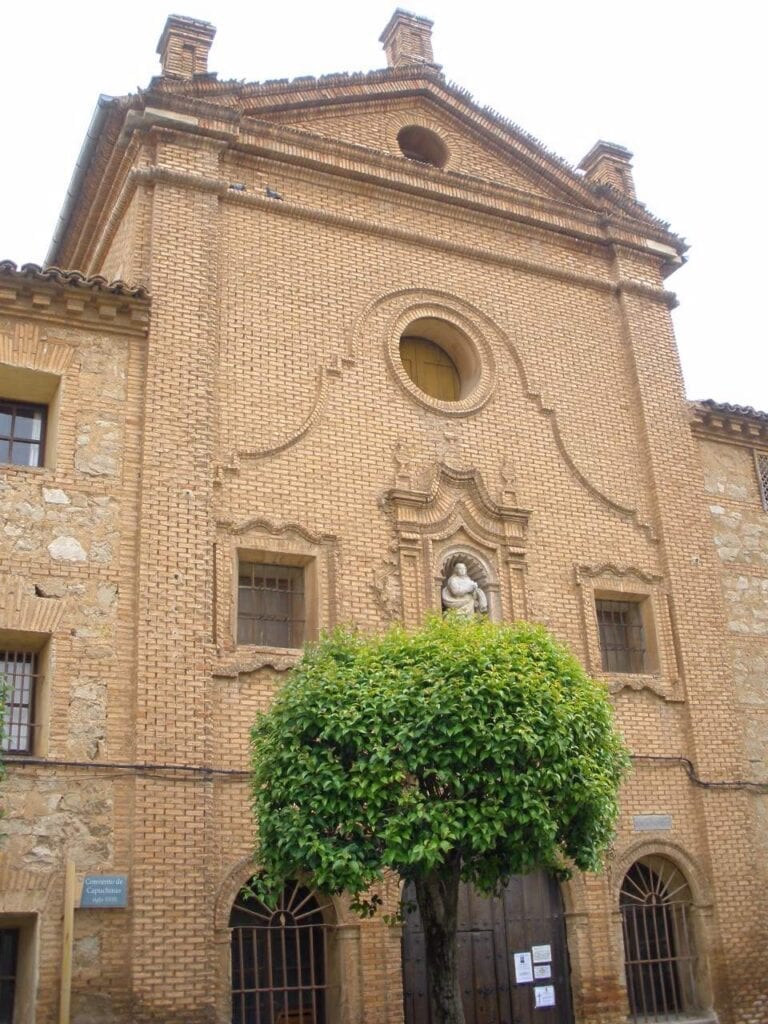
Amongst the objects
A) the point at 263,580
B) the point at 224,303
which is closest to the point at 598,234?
the point at 224,303

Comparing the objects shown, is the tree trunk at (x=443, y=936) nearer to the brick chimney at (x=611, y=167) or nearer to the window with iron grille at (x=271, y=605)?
the window with iron grille at (x=271, y=605)

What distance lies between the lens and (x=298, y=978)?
12336mm

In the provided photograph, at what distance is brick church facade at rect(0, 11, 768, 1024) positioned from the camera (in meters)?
11.9

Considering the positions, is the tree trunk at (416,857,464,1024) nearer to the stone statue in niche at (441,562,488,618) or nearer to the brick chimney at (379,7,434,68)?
the stone statue in niche at (441,562,488,618)

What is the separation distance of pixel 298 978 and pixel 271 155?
34.7 feet

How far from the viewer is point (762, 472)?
18.0m

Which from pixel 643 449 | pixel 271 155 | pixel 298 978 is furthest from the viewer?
pixel 643 449

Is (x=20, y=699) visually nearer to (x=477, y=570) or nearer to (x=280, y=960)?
(x=280, y=960)

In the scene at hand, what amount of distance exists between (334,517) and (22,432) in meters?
3.86

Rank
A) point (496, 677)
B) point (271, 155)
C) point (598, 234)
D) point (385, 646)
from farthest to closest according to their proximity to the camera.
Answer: point (598, 234), point (271, 155), point (385, 646), point (496, 677)

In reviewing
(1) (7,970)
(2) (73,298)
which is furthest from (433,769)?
(2) (73,298)

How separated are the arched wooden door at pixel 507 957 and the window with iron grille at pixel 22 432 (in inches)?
266

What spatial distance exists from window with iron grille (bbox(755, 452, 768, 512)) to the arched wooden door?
23.8ft

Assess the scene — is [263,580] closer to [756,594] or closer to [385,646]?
[385,646]
